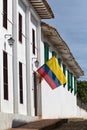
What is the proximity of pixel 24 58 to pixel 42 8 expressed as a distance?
3882mm

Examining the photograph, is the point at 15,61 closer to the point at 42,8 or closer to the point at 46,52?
the point at 42,8

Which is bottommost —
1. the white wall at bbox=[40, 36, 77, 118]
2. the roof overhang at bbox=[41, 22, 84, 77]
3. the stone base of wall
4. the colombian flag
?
the stone base of wall

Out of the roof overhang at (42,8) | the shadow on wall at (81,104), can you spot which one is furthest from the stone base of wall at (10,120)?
the shadow on wall at (81,104)

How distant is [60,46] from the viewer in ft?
136

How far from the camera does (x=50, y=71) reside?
105 ft

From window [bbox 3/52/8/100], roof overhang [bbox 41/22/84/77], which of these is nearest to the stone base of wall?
window [bbox 3/52/8/100]

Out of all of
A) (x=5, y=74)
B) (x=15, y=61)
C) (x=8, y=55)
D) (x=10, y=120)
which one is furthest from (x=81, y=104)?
(x=10, y=120)

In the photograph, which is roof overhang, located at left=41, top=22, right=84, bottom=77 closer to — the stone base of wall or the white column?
the white column

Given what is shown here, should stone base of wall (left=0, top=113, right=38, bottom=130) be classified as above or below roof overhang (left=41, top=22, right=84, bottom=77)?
below

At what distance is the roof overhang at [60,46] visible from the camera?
34.6 metres

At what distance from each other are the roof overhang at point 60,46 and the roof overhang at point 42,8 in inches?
36.8

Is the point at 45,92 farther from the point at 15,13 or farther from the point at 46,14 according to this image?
the point at 15,13

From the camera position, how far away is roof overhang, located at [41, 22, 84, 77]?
3459 centimetres

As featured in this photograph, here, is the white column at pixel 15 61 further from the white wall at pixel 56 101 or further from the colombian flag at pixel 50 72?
the white wall at pixel 56 101
